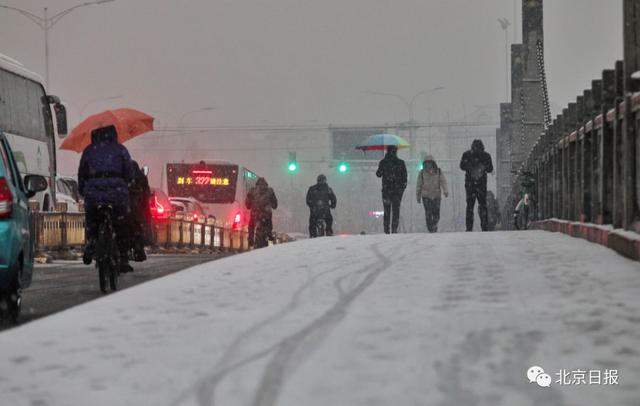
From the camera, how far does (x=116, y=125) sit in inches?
1435

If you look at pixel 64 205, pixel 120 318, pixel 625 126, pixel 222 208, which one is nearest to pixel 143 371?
pixel 120 318

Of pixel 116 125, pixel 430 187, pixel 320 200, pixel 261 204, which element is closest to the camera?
pixel 430 187

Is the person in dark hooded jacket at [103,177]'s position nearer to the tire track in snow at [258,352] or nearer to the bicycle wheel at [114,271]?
the bicycle wheel at [114,271]

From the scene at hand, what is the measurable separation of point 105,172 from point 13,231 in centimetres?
340

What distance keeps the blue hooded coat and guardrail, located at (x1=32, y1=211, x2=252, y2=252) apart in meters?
5.30

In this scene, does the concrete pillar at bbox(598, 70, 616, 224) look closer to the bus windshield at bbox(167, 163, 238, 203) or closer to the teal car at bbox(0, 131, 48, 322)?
the teal car at bbox(0, 131, 48, 322)

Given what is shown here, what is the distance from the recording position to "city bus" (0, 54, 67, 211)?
2505 cm

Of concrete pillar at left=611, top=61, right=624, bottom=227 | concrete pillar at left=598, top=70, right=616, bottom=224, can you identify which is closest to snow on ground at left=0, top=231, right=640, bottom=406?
concrete pillar at left=611, top=61, right=624, bottom=227

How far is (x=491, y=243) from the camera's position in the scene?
1383 cm

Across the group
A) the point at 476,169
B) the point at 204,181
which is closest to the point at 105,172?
the point at 476,169

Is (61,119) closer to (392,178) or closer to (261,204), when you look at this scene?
(261,204)

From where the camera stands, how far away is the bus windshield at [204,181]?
174ft

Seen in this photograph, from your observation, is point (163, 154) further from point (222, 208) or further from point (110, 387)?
point (110, 387)

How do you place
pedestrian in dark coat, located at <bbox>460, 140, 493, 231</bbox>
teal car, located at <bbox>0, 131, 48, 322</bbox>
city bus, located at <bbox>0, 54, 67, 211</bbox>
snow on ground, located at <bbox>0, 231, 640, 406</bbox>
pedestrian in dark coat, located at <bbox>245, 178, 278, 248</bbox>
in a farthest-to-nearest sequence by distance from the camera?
pedestrian in dark coat, located at <bbox>245, 178, 278, 248</bbox>, city bus, located at <bbox>0, 54, 67, 211</bbox>, pedestrian in dark coat, located at <bbox>460, 140, 493, 231</bbox>, teal car, located at <bbox>0, 131, 48, 322</bbox>, snow on ground, located at <bbox>0, 231, 640, 406</bbox>
